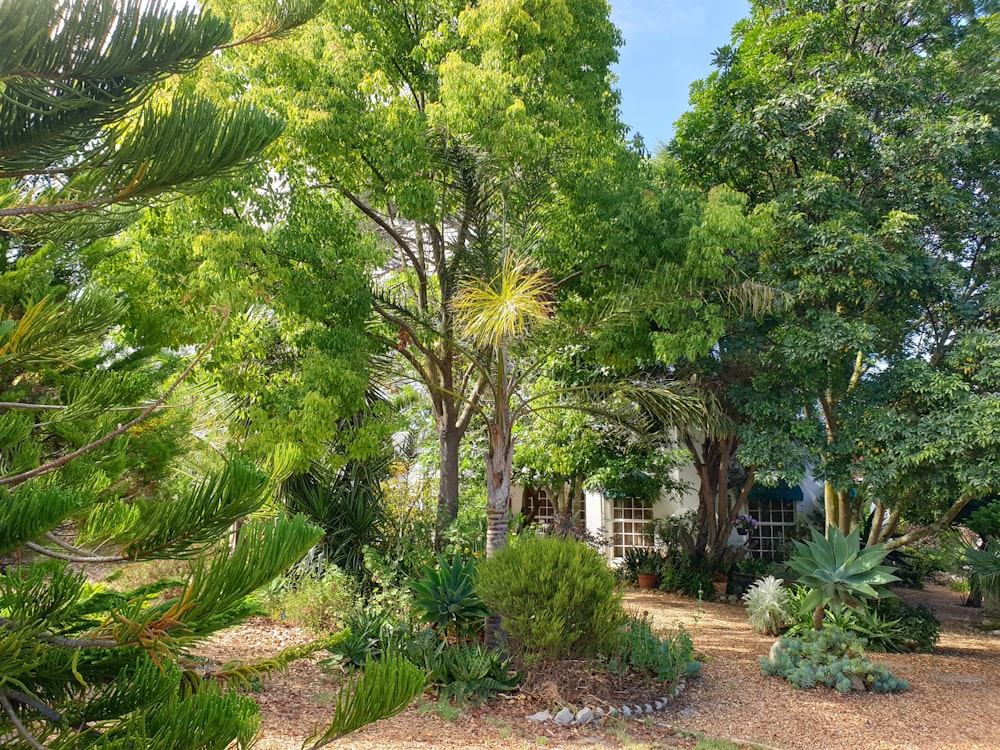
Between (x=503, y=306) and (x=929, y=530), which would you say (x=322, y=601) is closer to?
(x=503, y=306)

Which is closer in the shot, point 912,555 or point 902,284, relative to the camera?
point 902,284

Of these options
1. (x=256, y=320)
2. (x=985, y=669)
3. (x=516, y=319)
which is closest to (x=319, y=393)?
(x=256, y=320)

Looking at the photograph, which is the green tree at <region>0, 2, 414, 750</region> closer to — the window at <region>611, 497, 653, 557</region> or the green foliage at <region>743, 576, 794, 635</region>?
the green foliage at <region>743, 576, 794, 635</region>

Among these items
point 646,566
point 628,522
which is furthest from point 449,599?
point 628,522

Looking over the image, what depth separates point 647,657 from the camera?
6.82 metres

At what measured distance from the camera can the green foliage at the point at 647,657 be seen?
22.0 feet

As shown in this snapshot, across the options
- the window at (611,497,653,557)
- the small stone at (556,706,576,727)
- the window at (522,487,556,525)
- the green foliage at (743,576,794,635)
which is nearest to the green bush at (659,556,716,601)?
the window at (611,497,653,557)

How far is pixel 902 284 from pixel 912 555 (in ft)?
29.7

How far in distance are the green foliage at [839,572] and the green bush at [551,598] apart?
229 centimetres

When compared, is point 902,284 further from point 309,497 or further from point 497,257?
point 309,497

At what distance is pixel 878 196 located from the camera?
921 cm

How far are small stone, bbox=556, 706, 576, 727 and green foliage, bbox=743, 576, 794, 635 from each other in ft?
15.0

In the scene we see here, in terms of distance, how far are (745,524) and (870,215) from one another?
793 centimetres

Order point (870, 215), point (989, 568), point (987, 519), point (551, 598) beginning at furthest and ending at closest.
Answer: point (987, 519) → point (989, 568) → point (870, 215) → point (551, 598)
